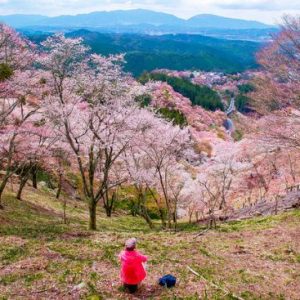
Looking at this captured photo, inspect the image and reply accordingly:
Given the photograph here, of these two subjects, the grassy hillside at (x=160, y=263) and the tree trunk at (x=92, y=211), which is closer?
the grassy hillside at (x=160, y=263)

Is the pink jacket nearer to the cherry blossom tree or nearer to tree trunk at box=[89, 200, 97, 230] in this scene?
the cherry blossom tree

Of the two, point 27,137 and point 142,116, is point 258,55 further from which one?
point 27,137

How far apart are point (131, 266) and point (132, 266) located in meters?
0.03

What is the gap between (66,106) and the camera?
2127 centimetres

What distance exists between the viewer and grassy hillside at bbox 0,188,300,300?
11.3 meters

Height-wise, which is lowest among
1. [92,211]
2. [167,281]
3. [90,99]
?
[92,211]

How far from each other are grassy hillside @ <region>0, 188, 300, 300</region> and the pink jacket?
474 millimetres

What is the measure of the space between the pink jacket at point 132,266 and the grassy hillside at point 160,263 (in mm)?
474

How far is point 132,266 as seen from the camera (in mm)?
10609

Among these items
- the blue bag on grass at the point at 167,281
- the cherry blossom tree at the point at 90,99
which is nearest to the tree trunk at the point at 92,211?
the cherry blossom tree at the point at 90,99

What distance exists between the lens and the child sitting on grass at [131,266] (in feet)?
34.6

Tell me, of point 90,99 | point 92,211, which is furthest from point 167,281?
point 90,99

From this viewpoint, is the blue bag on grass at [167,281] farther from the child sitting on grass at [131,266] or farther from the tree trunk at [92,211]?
the tree trunk at [92,211]

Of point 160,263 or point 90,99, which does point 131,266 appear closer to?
point 160,263
